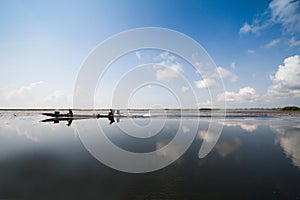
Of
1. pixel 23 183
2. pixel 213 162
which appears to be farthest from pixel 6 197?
pixel 213 162

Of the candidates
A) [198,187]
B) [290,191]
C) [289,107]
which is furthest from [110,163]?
[289,107]

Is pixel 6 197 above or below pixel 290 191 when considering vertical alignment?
above

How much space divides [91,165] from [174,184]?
529 cm

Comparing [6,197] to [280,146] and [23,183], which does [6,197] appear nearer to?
[23,183]

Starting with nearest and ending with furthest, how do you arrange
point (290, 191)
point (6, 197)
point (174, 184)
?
point (6, 197) → point (290, 191) → point (174, 184)

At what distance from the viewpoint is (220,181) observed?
8.17m

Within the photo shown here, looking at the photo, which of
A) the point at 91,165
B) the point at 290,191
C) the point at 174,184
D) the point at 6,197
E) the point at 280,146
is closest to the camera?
the point at 6,197

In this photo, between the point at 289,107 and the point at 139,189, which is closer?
the point at 139,189

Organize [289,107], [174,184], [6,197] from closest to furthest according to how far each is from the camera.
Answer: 1. [6,197]
2. [174,184]
3. [289,107]

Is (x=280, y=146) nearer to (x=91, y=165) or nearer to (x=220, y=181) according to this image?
(x=220, y=181)

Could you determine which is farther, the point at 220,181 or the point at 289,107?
the point at 289,107

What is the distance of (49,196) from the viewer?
22.6ft

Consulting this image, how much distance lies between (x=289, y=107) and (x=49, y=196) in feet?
551

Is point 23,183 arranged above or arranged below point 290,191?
above
